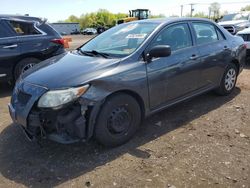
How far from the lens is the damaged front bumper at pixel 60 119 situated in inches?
143

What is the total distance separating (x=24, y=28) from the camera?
737cm

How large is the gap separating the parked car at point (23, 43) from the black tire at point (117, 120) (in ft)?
13.0

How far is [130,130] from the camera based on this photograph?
13.9ft

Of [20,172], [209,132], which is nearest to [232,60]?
[209,132]

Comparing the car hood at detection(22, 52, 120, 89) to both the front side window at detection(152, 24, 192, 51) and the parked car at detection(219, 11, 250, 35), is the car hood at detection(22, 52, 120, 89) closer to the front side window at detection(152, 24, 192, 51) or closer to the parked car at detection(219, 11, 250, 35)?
the front side window at detection(152, 24, 192, 51)

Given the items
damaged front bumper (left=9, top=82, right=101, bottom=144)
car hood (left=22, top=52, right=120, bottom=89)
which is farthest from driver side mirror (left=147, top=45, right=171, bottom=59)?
damaged front bumper (left=9, top=82, right=101, bottom=144)

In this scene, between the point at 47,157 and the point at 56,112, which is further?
the point at 47,157

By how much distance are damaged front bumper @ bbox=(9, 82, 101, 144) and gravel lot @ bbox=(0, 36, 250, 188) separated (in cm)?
36

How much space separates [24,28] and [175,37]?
13.3ft

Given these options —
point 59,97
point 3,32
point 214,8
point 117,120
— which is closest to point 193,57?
point 117,120

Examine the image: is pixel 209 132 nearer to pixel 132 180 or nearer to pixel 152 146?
pixel 152 146

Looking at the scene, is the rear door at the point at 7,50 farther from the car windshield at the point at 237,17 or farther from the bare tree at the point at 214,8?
the bare tree at the point at 214,8

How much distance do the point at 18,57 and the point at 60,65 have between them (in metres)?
3.24

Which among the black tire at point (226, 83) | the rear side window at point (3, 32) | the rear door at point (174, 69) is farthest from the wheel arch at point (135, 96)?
the rear side window at point (3, 32)
